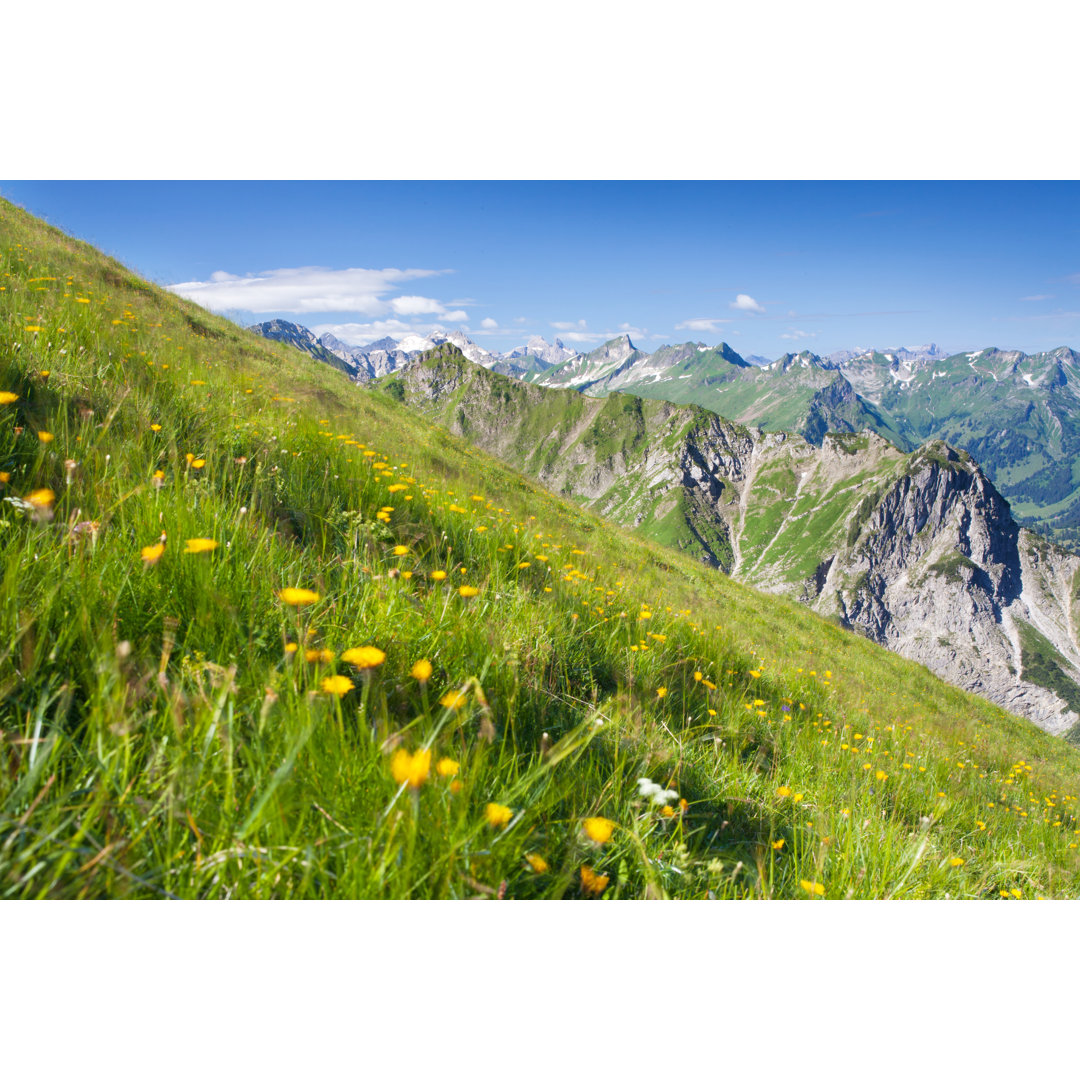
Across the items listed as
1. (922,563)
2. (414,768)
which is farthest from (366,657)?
(922,563)

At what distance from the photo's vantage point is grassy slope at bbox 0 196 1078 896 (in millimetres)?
1135

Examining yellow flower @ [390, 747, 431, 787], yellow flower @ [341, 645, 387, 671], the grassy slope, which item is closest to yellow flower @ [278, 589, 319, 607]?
the grassy slope

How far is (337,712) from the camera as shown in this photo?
51.9 inches

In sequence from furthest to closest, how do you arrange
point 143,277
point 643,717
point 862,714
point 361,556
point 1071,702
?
point 1071,702 → point 143,277 → point 862,714 → point 361,556 → point 643,717

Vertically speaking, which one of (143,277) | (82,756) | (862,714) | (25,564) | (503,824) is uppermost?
(143,277)

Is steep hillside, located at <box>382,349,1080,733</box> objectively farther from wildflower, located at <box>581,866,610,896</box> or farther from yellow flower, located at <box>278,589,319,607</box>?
yellow flower, located at <box>278,589,319,607</box>

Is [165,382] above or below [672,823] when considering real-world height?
above

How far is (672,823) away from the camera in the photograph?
1.99 m

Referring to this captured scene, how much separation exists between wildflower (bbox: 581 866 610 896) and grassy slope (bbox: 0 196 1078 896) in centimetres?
4

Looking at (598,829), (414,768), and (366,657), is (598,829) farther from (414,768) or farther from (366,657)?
(366,657)

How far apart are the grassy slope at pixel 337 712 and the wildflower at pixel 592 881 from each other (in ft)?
0.14

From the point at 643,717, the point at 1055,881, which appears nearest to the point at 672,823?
the point at 643,717

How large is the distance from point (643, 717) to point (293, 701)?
1.75 meters

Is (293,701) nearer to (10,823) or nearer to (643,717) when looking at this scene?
(10,823)
